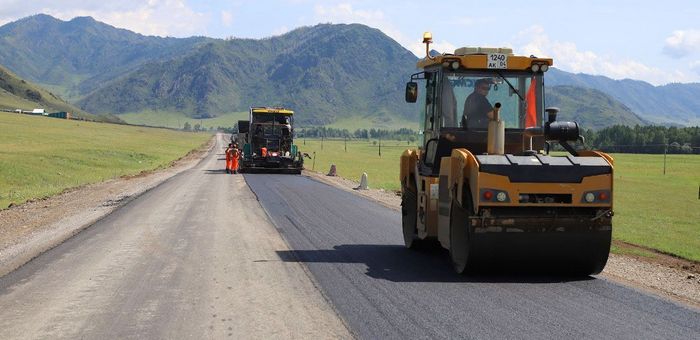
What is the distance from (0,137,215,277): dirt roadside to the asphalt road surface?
445 millimetres

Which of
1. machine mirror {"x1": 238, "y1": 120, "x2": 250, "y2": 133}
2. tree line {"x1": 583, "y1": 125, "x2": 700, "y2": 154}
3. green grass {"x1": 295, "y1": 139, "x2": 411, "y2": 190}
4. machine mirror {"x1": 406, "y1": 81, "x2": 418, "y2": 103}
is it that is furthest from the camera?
tree line {"x1": 583, "y1": 125, "x2": 700, "y2": 154}

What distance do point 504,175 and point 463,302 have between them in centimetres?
176

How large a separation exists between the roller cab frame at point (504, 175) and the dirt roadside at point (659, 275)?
1.00 meters

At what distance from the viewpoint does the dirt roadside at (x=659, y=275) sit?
34.0 feet

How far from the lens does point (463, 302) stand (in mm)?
9023

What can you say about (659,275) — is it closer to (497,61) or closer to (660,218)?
(497,61)

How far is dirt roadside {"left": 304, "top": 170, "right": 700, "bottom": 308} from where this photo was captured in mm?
10373

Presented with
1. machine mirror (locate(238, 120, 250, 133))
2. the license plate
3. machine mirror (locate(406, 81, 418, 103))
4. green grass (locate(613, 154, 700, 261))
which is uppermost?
the license plate

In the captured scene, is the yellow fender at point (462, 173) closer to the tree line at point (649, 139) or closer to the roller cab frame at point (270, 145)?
the roller cab frame at point (270, 145)

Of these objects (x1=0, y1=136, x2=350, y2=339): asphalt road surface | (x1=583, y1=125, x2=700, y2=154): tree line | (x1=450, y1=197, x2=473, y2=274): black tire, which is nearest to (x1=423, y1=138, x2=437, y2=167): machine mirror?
(x1=450, y1=197, x2=473, y2=274): black tire

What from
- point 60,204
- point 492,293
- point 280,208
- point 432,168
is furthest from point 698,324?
point 60,204

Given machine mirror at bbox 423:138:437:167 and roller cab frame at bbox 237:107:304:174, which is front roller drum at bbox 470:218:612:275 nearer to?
machine mirror at bbox 423:138:437:167

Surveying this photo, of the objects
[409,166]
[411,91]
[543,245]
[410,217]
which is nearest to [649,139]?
[410,217]

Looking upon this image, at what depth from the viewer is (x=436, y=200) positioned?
38.1ft
